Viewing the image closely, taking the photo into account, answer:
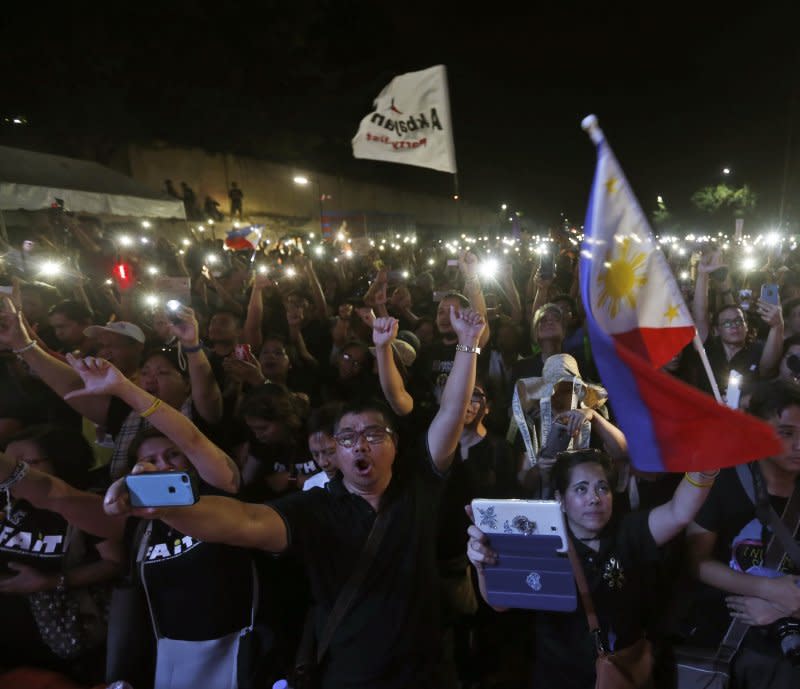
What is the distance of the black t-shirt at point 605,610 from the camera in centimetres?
246

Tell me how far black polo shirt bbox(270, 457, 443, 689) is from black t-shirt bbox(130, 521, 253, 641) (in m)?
0.51

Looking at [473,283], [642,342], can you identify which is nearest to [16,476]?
[642,342]

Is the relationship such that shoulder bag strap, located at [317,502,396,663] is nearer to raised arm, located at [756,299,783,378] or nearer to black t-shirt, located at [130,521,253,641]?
black t-shirt, located at [130,521,253,641]

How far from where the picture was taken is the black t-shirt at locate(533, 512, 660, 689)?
2.46 meters

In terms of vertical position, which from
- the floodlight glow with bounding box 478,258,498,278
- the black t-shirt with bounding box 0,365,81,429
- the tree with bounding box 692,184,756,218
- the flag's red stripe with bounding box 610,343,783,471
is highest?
the tree with bounding box 692,184,756,218

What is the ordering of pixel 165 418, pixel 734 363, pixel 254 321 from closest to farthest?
pixel 165 418 → pixel 734 363 → pixel 254 321

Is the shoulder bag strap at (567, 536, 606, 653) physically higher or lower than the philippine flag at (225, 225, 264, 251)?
lower

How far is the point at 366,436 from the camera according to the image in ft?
8.66

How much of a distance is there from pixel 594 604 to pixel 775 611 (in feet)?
2.52

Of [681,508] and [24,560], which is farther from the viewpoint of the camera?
[24,560]

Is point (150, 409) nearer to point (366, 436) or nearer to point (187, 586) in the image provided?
point (187, 586)

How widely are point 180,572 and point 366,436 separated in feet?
3.55

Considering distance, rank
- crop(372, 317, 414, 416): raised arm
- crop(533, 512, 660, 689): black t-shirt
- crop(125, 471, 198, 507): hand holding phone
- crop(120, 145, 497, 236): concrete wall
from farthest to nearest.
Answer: crop(120, 145, 497, 236): concrete wall
crop(372, 317, 414, 416): raised arm
crop(533, 512, 660, 689): black t-shirt
crop(125, 471, 198, 507): hand holding phone

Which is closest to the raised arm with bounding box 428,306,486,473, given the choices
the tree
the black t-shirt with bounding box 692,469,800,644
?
the black t-shirt with bounding box 692,469,800,644
